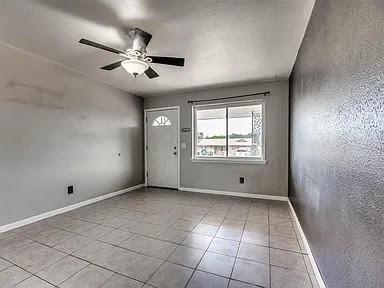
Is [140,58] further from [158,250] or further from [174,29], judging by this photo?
[158,250]

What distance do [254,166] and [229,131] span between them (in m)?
0.92

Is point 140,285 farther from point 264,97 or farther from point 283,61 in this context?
point 264,97

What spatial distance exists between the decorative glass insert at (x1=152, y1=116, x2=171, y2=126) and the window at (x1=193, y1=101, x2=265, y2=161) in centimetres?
74

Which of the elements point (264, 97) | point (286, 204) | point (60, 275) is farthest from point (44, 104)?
point (286, 204)

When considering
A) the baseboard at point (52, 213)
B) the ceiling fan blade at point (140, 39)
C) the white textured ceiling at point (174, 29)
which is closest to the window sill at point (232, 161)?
the white textured ceiling at point (174, 29)

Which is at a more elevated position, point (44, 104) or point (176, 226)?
point (44, 104)

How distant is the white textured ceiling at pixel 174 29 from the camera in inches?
70.9

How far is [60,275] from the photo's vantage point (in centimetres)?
164

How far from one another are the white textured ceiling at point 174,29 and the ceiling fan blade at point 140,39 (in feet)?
0.25

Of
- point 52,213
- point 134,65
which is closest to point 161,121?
point 134,65

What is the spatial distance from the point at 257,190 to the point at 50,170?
375 cm

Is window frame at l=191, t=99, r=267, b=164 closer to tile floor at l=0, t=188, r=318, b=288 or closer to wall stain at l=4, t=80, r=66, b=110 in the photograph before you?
tile floor at l=0, t=188, r=318, b=288

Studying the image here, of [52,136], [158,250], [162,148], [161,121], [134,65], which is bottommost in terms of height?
[158,250]

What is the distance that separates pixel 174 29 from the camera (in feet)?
7.08
